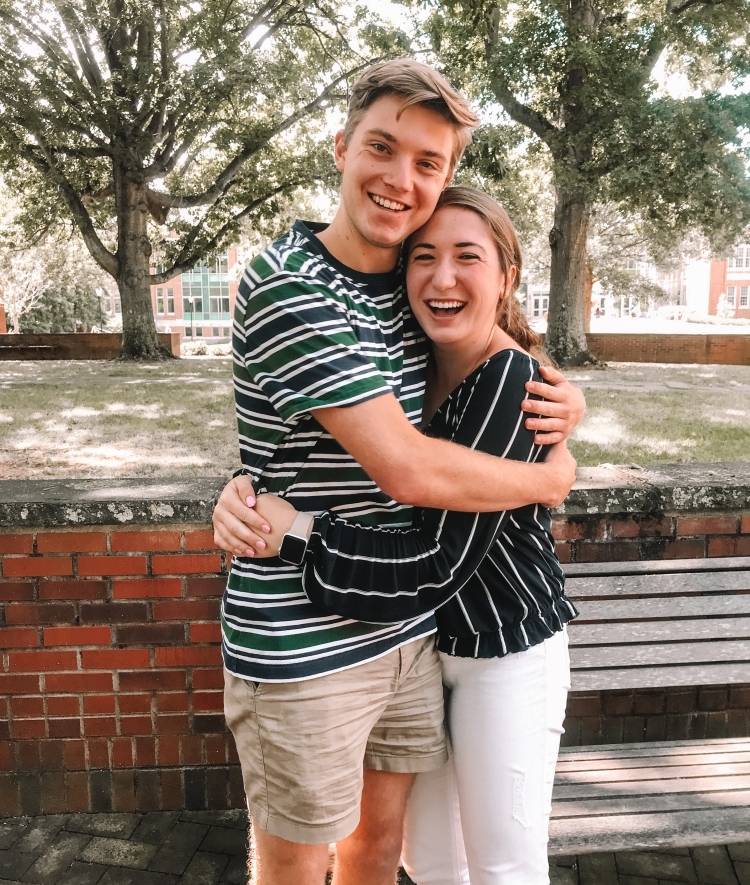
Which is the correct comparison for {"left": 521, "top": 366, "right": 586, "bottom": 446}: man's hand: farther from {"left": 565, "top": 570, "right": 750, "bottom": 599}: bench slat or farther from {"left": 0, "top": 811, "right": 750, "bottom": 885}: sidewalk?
{"left": 0, "top": 811, "right": 750, "bottom": 885}: sidewalk

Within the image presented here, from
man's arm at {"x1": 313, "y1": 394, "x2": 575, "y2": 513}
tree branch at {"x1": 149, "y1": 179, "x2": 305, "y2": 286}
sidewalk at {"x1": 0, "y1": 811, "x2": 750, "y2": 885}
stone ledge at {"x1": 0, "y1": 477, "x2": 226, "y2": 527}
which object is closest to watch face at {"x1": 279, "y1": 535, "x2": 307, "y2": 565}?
man's arm at {"x1": 313, "y1": 394, "x2": 575, "y2": 513}

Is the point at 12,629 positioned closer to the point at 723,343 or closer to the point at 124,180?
the point at 124,180

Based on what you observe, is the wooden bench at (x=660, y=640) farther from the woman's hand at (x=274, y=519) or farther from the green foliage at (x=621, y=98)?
the green foliage at (x=621, y=98)

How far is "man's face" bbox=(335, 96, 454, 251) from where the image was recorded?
5.24 ft

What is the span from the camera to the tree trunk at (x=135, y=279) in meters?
19.0

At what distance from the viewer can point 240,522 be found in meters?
1.56

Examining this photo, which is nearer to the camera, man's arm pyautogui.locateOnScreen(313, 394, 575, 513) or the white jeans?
man's arm pyautogui.locateOnScreen(313, 394, 575, 513)

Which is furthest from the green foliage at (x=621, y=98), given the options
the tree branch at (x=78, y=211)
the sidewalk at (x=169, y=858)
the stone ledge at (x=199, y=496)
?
the sidewalk at (x=169, y=858)

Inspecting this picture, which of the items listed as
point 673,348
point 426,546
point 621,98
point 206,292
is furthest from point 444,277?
point 206,292

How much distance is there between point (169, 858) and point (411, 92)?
2.50 meters

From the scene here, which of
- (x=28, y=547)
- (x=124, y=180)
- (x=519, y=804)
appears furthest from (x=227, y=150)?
(x=519, y=804)

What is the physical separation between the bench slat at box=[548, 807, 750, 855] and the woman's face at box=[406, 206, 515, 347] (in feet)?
4.67

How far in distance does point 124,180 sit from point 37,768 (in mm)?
17939

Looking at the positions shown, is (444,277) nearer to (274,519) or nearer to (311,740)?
(274,519)
